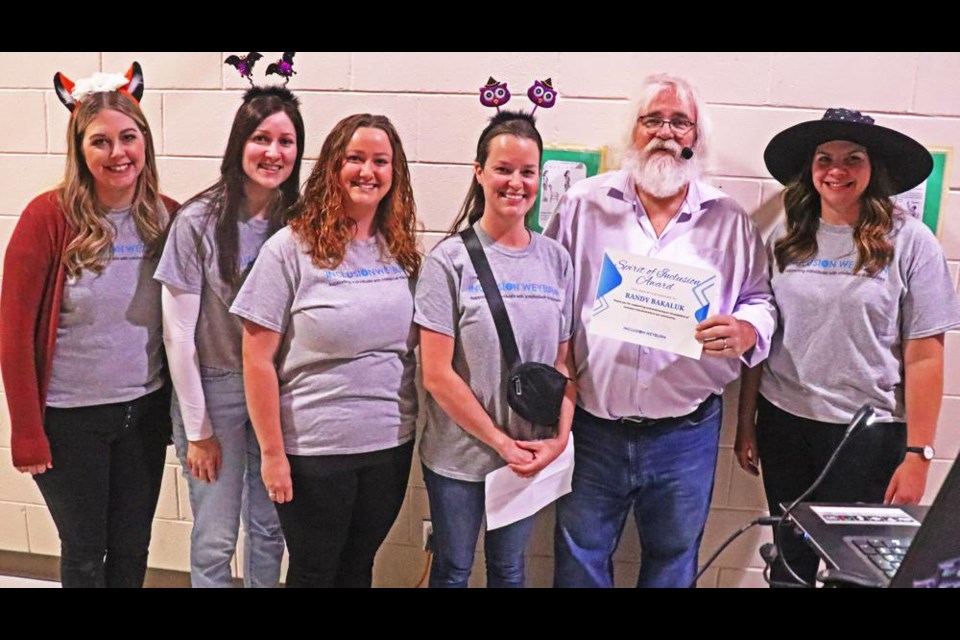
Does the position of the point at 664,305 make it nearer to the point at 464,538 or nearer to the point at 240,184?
the point at 464,538

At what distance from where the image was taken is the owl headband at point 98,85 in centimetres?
189

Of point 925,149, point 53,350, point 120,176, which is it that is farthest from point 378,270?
point 925,149

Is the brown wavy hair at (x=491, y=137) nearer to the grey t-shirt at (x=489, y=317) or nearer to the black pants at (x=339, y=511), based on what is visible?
the grey t-shirt at (x=489, y=317)

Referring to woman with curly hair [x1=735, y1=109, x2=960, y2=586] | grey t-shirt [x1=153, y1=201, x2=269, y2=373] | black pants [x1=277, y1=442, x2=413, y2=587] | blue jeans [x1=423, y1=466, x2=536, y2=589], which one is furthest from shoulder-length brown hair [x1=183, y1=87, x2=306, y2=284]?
woman with curly hair [x1=735, y1=109, x2=960, y2=586]

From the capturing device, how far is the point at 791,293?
1.90 m

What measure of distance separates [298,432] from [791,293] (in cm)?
132

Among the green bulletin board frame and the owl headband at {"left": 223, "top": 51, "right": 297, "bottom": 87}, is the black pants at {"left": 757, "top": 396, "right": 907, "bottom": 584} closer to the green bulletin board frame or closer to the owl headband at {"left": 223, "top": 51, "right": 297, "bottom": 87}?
the green bulletin board frame

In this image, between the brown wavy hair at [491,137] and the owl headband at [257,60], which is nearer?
the brown wavy hair at [491,137]

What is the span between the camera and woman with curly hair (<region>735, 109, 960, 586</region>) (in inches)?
73.7

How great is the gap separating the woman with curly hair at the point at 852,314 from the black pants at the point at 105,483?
1698 millimetres

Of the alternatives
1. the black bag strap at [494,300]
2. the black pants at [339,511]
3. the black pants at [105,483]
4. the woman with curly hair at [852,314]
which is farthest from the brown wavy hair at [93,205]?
the woman with curly hair at [852,314]

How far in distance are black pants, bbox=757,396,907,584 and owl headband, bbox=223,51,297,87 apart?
5.23ft

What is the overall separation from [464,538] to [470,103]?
46.0 inches

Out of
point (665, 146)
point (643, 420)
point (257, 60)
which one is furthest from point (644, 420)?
point (257, 60)
